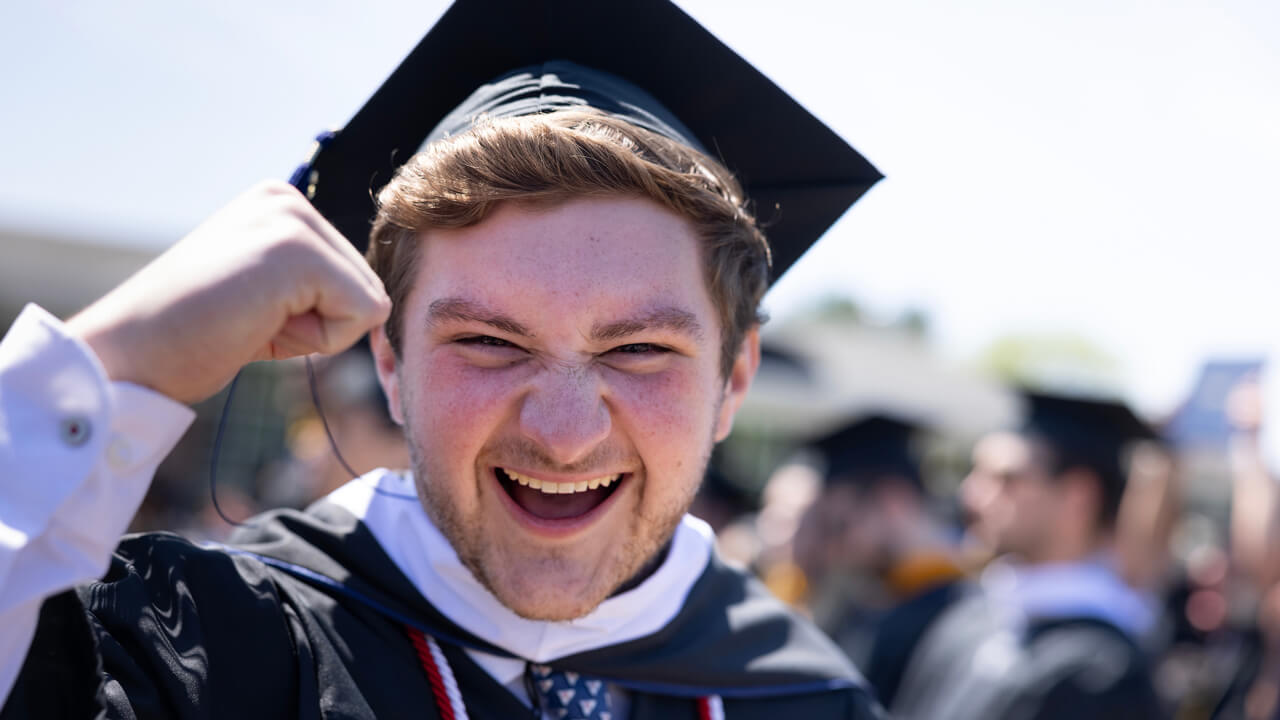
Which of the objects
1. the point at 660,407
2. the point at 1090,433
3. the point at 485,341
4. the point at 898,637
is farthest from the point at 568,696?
the point at 898,637

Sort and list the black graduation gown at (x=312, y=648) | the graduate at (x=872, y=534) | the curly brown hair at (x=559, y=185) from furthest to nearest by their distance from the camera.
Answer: the graduate at (x=872, y=534) → the curly brown hair at (x=559, y=185) → the black graduation gown at (x=312, y=648)

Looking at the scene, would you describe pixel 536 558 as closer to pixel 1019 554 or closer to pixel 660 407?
pixel 660 407

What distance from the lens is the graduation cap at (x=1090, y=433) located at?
14.8 ft

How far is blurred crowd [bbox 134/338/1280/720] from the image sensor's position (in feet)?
13.4

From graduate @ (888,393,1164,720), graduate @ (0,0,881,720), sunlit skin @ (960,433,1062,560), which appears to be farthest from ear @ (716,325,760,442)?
sunlit skin @ (960,433,1062,560)

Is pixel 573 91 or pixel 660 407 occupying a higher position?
pixel 573 91

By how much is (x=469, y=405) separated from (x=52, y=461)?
65cm

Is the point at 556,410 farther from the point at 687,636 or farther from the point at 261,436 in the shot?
the point at 261,436

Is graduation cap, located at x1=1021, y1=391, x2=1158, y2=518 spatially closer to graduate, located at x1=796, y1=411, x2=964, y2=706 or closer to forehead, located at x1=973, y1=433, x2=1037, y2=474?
forehead, located at x1=973, y1=433, x2=1037, y2=474

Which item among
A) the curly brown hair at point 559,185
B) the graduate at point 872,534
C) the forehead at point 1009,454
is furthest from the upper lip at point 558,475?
the graduate at point 872,534

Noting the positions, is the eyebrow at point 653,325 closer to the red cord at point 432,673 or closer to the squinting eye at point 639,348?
the squinting eye at point 639,348

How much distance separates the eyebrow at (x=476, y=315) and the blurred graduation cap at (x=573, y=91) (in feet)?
1.44

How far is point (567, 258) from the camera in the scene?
168cm

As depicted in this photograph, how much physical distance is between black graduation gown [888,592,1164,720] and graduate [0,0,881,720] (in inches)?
73.6
